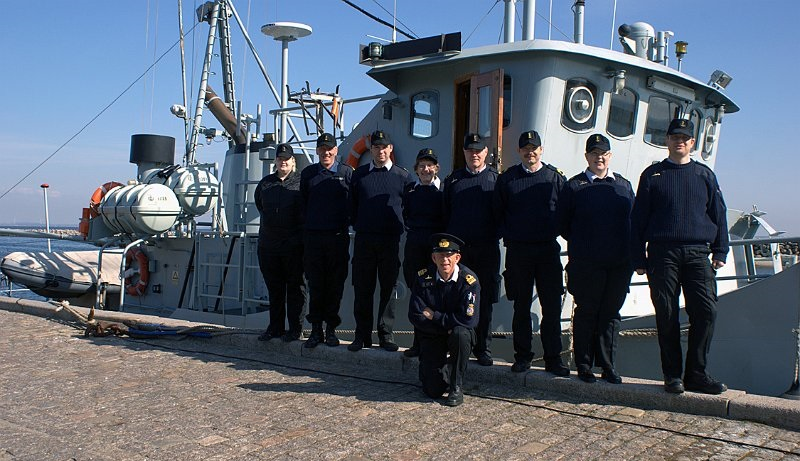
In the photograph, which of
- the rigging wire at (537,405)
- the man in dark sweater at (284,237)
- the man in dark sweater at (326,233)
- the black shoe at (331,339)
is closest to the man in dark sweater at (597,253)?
the rigging wire at (537,405)

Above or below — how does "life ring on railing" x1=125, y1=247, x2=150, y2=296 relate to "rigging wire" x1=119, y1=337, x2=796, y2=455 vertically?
above

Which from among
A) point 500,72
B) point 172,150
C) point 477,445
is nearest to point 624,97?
point 500,72

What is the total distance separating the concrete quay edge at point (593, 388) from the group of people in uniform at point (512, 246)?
0.09m

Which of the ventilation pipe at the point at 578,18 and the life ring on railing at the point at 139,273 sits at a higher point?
the ventilation pipe at the point at 578,18

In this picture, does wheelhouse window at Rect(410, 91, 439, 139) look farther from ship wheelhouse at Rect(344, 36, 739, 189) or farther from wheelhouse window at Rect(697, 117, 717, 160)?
wheelhouse window at Rect(697, 117, 717, 160)

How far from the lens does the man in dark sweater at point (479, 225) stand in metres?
5.66

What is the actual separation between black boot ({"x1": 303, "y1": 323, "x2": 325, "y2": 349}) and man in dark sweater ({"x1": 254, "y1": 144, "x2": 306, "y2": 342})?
1.09 feet

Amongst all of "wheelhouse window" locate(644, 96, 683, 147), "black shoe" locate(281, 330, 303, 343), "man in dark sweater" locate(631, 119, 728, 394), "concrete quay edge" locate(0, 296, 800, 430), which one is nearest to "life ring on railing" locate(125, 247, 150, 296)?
"concrete quay edge" locate(0, 296, 800, 430)

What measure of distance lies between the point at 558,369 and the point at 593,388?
368mm

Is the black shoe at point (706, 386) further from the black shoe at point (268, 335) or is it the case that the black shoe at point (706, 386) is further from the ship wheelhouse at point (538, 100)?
the black shoe at point (268, 335)

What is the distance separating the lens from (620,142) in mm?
7750

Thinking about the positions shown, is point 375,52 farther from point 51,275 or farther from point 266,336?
point 51,275

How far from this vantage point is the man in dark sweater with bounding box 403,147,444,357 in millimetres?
5941

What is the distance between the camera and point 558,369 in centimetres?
540
